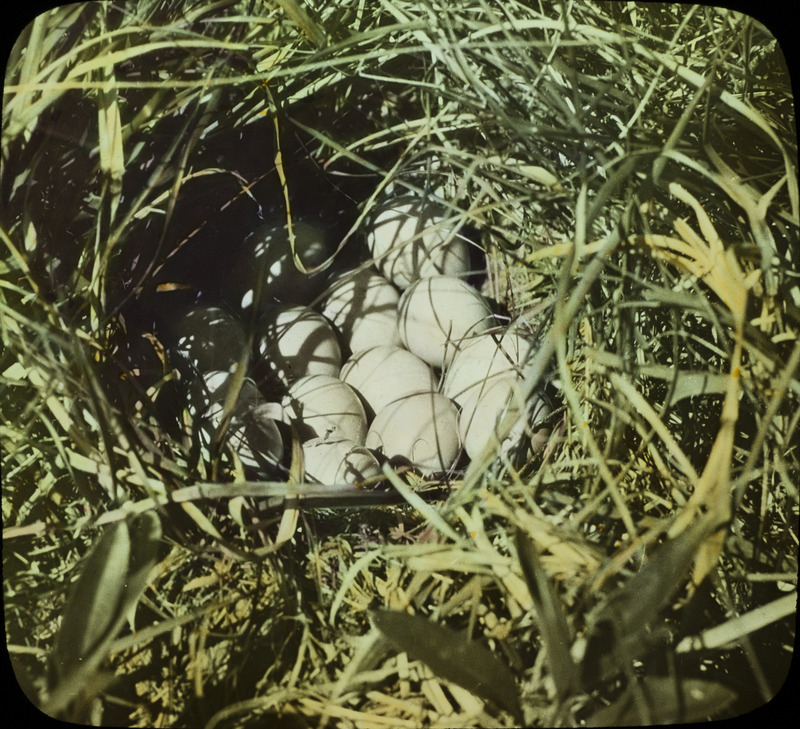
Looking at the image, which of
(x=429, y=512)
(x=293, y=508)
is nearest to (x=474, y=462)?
(x=429, y=512)

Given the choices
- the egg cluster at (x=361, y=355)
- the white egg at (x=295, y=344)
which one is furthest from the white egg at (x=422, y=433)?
the white egg at (x=295, y=344)

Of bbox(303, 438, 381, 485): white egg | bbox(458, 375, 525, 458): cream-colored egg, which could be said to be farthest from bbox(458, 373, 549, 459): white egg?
bbox(303, 438, 381, 485): white egg

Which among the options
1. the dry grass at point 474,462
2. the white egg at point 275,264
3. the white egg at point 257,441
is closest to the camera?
the dry grass at point 474,462

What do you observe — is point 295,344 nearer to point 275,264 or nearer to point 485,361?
point 275,264

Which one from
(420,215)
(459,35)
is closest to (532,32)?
(459,35)

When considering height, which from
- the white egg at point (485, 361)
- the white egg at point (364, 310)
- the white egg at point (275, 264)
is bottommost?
the white egg at point (485, 361)

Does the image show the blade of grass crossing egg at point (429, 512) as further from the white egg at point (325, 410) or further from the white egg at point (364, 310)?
the white egg at point (364, 310)

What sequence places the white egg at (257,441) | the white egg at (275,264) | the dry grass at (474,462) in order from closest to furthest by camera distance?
the dry grass at (474,462)
the white egg at (257,441)
the white egg at (275,264)
